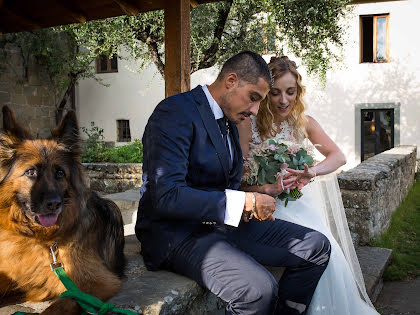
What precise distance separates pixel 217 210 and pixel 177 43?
2710mm

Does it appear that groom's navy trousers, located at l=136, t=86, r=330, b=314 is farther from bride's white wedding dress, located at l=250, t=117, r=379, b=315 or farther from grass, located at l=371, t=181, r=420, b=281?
grass, located at l=371, t=181, r=420, b=281

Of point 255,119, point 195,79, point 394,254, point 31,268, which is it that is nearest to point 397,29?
point 195,79

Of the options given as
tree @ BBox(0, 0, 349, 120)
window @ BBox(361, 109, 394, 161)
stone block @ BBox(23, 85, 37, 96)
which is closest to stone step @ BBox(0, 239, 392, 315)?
tree @ BBox(0, 0, 349, 120)

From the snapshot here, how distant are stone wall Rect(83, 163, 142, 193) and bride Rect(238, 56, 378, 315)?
4.43 metres

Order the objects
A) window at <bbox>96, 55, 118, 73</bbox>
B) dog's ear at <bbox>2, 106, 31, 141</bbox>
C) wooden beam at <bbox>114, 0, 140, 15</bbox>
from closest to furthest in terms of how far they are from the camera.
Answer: dog's ear at <bbox>2, 106, 31, 141</bbox>, wooden beam at <bbox>114, 0, 140, 15</bbox>, window at <bbox>96, 55, 118, 73</bbox>

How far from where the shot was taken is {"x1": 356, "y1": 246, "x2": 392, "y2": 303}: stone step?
462 centimetres

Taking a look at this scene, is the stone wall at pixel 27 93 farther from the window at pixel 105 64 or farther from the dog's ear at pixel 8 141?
the dog's ear at pixel 8 141

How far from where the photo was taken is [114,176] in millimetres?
8328

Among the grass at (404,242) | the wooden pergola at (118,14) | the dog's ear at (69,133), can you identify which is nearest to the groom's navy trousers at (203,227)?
the dog's ear at (69,133)

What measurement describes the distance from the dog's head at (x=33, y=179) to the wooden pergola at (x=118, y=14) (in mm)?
2489

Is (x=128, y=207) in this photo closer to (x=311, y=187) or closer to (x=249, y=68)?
(x=311, y=187)

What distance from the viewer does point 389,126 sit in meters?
15.5

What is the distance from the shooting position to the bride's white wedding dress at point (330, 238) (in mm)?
3422

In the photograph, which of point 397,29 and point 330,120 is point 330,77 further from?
point 397,29
